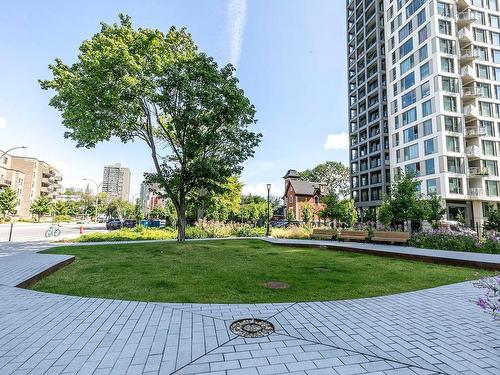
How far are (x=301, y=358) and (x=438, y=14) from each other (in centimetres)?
4931

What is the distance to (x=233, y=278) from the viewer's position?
28.8ft

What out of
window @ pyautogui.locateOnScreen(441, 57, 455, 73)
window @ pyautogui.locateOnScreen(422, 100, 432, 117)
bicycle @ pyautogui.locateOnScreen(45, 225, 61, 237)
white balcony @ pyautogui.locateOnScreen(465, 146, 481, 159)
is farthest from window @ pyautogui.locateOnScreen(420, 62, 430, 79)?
bicycle @ pyautogui.locateOnScreen(45, 225, 61, 237)

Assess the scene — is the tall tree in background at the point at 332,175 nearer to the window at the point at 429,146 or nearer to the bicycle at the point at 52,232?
the window at the point at 429,146

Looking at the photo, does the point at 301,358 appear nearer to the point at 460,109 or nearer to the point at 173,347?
the point at 173,347

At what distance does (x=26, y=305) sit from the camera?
596 cm

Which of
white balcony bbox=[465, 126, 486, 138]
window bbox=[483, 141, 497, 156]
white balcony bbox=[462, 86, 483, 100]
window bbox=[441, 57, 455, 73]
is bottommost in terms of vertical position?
window bbox=[483, 141, 497, 156]

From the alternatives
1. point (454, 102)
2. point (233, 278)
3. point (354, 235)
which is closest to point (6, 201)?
point (354, 235)

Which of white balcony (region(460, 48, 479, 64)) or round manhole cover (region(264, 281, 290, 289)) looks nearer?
round manhole cover (region(264, 281, 290, 289))

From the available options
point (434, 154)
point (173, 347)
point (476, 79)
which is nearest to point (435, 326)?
point (173, 347)

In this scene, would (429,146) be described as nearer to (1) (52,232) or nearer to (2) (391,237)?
(2) (391,237)

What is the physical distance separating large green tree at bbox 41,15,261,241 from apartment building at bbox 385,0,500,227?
2889cm

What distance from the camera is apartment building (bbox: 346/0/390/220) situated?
48094mm

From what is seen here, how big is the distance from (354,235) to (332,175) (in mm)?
52637

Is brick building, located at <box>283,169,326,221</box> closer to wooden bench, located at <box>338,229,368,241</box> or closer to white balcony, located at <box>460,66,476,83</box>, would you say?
white balcony, located at <box>460,66,476,83</box>
